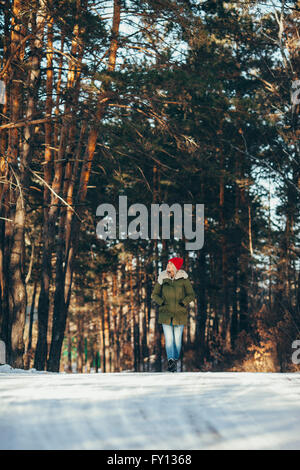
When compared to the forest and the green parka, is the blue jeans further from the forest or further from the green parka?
the forest

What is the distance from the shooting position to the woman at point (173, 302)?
10211 millimetres

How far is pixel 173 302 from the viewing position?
10.2 m

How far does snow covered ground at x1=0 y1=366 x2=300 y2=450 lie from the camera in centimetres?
428

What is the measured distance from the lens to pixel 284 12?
1898 cm

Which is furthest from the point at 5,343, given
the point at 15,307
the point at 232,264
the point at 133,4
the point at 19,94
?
the point at 232,264

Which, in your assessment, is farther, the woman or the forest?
the forest

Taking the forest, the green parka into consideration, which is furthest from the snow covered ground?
the forest

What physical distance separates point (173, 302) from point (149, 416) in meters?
5.16

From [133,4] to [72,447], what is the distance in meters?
15.1

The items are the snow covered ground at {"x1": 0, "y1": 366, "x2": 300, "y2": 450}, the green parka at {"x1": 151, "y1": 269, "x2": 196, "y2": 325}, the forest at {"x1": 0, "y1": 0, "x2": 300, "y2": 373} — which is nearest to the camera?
the snow covered ground at {"x1": 0, "y1": 366, "x2": 300, "y2": 450}

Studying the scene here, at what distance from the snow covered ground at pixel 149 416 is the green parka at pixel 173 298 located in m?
3.04

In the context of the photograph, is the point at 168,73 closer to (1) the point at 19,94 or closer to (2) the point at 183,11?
(2) the point at 183,11

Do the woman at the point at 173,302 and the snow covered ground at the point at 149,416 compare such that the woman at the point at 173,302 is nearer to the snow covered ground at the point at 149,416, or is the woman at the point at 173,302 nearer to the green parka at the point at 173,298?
the green parka at the point at 173,298

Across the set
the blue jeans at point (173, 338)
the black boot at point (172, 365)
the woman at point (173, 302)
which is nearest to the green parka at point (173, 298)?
the woman at point (173, 302)
